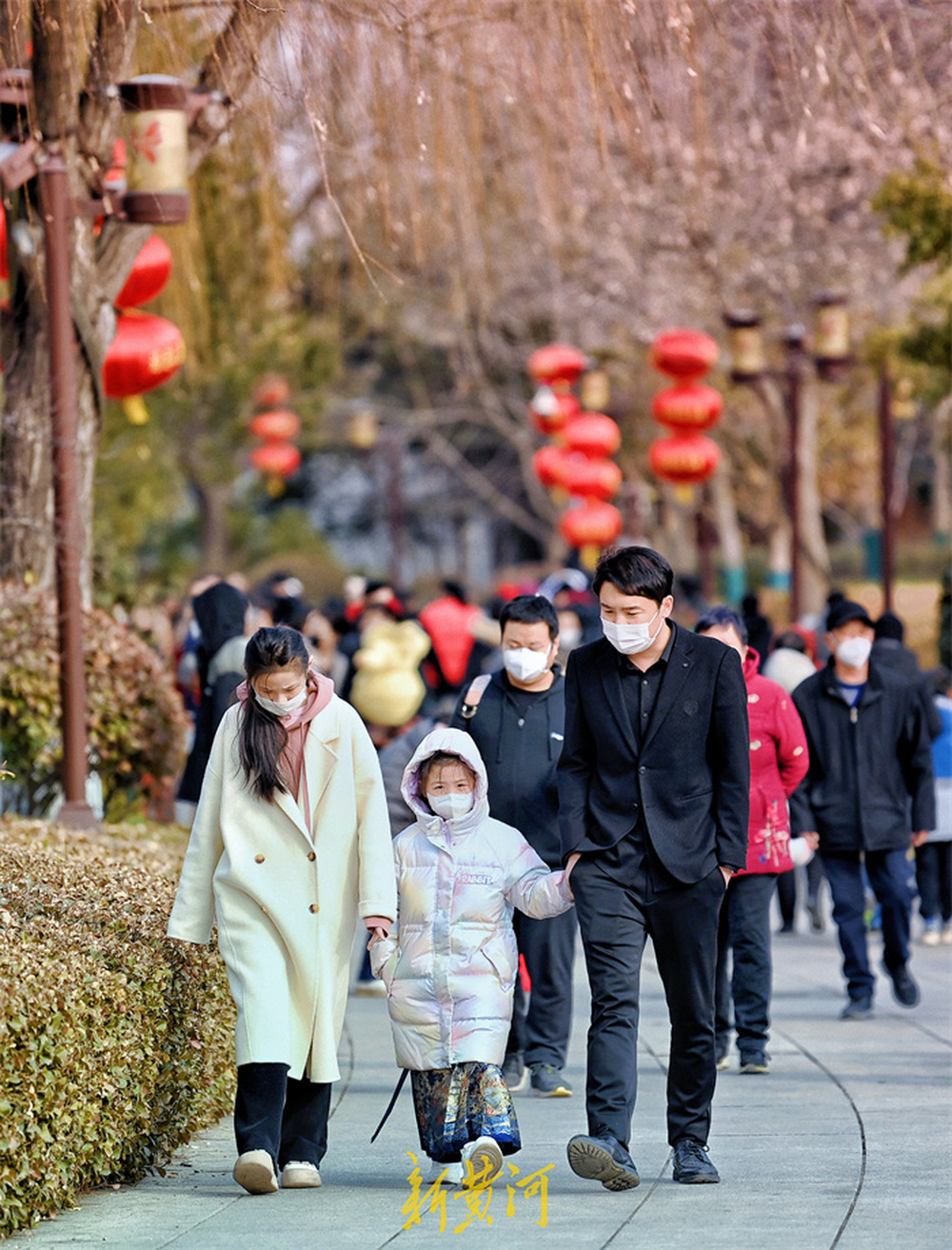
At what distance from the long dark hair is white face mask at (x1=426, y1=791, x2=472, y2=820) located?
518 millimetres

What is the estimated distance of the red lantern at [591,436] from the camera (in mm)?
19281

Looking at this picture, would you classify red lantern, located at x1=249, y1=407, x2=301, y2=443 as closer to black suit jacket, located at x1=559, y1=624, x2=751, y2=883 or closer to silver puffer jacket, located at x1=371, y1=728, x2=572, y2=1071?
silver puffer jacket, located at x1=371, y1=728, x2=572, y2=1071

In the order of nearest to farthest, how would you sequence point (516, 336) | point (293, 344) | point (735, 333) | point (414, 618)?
point (414, 618) → point (735, 333) → point (293, 344) → point (516, 336)

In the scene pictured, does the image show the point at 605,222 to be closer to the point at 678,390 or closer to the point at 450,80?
the point at 678,390

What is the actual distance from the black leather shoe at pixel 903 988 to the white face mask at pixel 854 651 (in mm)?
1353

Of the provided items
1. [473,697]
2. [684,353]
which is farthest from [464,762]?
[684,353]

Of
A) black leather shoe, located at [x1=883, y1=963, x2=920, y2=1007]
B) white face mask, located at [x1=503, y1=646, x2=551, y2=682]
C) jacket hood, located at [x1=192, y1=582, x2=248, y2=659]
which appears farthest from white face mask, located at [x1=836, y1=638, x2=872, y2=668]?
jacket hood, located at [x1=192, y1=582, x2=248, y2=659]

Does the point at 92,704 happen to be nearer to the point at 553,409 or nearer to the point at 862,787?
the point at 862,787

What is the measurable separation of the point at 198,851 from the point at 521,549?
135ft

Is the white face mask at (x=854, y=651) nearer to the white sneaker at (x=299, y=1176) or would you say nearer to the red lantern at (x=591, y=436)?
the white sneaker at (x=299, y=1176)

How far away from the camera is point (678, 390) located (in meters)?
17.6

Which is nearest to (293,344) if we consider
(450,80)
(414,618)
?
(414,618)

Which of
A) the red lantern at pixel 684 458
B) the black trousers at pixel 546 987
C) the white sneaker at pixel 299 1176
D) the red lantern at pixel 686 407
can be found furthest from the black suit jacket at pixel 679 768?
the red lantern at pixel 684 458

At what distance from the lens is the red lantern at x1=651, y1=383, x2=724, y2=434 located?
17516 mm
